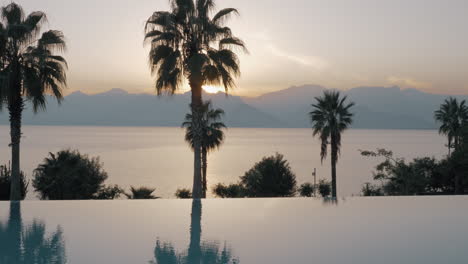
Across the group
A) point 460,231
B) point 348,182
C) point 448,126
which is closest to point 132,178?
point 348,182

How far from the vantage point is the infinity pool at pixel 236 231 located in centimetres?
771

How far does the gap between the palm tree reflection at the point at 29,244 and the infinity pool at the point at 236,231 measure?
0.02m

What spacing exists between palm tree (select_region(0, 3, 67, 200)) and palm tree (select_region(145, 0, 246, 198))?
345 centimetres

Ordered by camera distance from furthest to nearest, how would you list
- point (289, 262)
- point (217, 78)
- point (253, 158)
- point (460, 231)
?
point (253, 158) < point (217, 78) < point (460, 231) < point (289, 262)

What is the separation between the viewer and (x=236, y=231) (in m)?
9.61

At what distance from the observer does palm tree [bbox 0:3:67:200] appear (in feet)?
49.1

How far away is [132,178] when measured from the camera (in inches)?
2990

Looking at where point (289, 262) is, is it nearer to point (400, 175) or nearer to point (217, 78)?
point (217, 78)

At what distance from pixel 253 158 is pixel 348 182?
4387cm

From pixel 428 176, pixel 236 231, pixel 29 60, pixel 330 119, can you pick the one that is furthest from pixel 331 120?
pixel 236 231

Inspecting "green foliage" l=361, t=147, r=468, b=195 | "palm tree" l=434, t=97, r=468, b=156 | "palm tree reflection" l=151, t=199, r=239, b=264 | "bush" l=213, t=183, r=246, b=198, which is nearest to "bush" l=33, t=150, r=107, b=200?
"bush" l=213, t=183, r=246, b=198

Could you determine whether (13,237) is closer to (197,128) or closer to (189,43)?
(197,128)

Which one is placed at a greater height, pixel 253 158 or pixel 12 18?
pixel 12 18

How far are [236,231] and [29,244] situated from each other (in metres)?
4.14
